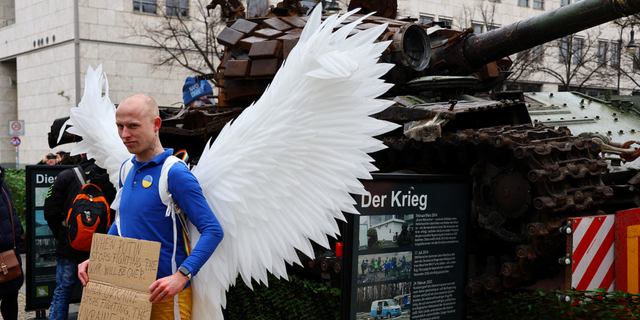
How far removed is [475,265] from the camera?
19.2 ft

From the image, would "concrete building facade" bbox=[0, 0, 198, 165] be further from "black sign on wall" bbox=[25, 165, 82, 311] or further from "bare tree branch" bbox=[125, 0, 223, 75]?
"black sign on wall" bbox=[25, 165, 82, 311]

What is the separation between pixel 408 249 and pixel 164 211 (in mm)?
1914

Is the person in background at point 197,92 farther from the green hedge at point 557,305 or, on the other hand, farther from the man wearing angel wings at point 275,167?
the man wearing angel wings at point 275,167

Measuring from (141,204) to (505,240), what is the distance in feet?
11.6

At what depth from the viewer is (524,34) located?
255 inches

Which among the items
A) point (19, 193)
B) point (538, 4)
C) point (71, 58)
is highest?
point (538, 4)

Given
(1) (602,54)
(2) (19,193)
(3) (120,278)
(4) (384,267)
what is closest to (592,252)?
(4) (384,267)

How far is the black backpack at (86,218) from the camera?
542 centimetres

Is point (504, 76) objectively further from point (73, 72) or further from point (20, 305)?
point (73, 72)

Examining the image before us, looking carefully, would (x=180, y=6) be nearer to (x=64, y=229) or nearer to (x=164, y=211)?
(x=64, y=229)

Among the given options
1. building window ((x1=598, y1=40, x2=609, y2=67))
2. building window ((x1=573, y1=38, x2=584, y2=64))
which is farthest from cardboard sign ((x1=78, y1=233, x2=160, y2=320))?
building window ((x1=598, y1=40, x2=609, y2=67))

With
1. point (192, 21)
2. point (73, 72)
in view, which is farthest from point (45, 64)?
point (192, 21)

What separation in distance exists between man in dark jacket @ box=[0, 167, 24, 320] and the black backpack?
1.61ft

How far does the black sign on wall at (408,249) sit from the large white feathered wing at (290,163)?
91 cm
